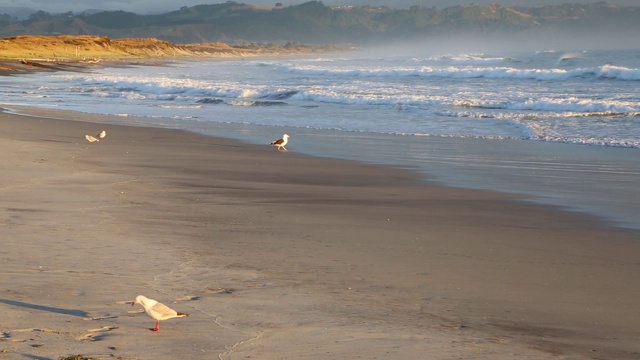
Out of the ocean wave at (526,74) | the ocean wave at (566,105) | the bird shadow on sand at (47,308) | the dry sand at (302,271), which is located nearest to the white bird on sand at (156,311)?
the dry sand at (302,271)

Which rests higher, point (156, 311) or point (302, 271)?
point (156, 311)

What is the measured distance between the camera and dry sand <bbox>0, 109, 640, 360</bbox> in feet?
14.0

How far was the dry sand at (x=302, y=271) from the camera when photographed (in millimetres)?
4258

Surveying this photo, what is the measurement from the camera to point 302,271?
5.75 metres

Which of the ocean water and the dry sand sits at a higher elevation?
the ocean water

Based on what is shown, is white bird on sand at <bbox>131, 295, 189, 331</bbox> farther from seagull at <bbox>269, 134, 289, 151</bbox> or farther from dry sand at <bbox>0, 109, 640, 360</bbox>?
seagull at <bbox>269, 134, 289, 151</bbox>

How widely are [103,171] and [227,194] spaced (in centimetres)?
205

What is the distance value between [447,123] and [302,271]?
42.7ft

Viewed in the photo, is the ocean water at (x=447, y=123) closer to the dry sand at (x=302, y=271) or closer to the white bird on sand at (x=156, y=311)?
the dry sand at (x=302, y=271)

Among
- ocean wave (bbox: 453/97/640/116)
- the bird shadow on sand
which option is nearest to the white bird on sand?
the bird shadow on sand

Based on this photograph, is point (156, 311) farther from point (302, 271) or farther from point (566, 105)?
point (566, 105)

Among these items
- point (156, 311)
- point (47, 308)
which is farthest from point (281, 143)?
point (156, 311)

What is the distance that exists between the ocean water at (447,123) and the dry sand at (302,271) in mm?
1432

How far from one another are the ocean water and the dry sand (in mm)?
1432
